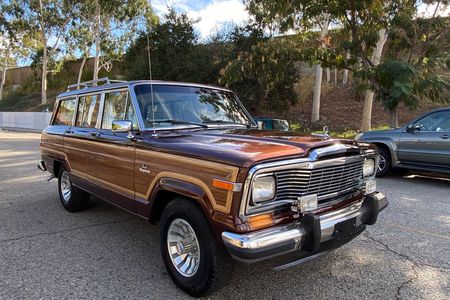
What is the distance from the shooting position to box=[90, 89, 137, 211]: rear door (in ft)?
13.7

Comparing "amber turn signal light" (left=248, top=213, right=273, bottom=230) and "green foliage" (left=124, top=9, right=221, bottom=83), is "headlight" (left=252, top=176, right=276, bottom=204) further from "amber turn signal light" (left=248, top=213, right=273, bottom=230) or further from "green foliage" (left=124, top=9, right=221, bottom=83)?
"green foliage" (left=124, top=9, right=221, bottom=83)

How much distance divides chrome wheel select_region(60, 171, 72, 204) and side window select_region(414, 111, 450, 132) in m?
7.63

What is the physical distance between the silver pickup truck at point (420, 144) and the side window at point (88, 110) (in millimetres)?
7083

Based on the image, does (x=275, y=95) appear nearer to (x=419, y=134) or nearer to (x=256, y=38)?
(x=256, y=38)

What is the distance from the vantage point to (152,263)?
4094mm

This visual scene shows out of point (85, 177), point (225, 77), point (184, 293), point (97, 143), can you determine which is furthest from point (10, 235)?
point (225, 77)

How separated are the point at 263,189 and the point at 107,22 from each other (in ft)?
128

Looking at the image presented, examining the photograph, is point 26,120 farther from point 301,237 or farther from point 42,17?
point 301,237

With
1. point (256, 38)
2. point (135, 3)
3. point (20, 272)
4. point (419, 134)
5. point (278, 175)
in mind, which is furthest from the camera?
point (135, 3)

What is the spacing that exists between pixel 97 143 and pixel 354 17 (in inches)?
469

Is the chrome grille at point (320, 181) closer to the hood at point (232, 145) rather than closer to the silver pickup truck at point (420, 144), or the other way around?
the hood at point (232, 145)

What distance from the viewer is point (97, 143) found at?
15.9 feet

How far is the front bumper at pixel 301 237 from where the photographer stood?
9.21ft

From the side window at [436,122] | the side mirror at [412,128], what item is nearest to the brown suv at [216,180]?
→ the side window at [436,122]
